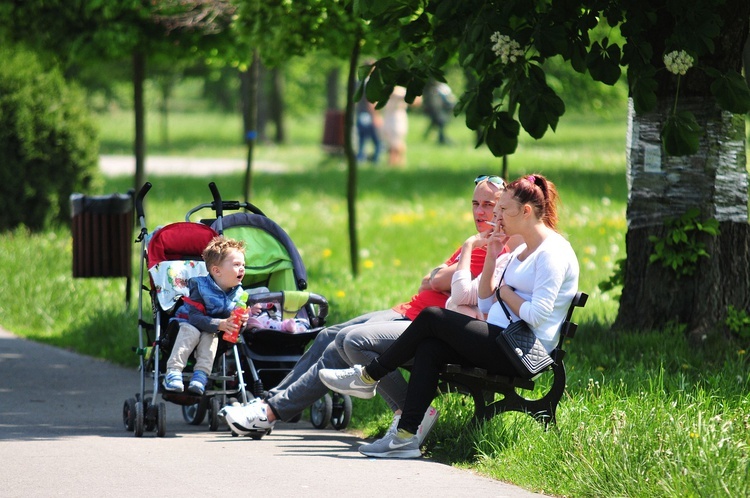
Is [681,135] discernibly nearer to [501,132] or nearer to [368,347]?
[501,132]

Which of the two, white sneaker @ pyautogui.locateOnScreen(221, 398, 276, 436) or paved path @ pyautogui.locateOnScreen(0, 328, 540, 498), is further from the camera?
white sneaker @ pyautogui.locateOnScreen(221, 398, 276, 436)

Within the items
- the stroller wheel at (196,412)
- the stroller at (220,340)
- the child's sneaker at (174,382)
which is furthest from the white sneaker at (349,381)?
the stroller wheel at (196,412)

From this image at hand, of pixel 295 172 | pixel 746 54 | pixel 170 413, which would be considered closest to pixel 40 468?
pixel 170 413

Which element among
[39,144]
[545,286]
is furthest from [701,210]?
[39,144]

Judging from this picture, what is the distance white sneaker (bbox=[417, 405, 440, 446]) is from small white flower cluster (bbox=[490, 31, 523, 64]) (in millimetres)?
2089

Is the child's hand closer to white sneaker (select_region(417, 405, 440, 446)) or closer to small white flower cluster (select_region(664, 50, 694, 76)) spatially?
white sneaker (select_region(417, 405, 440, 446))

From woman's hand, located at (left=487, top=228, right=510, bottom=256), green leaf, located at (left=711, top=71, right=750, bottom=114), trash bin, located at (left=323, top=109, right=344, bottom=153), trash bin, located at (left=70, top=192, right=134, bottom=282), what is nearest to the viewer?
woman's hand, located at (left=487, top=228, right=510, bottom=256)

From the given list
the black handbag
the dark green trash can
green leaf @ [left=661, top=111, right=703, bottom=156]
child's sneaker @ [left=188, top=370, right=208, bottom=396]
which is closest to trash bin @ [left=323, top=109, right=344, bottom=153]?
the dark green trash can

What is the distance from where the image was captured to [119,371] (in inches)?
357

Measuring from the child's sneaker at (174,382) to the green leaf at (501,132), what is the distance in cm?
228

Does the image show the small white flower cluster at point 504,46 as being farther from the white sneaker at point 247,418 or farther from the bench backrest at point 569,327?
the white sneaker at point 247,418

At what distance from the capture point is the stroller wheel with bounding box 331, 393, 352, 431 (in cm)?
691

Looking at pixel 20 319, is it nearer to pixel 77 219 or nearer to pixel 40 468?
pixel 77 219

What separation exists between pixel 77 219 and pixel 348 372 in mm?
4755
